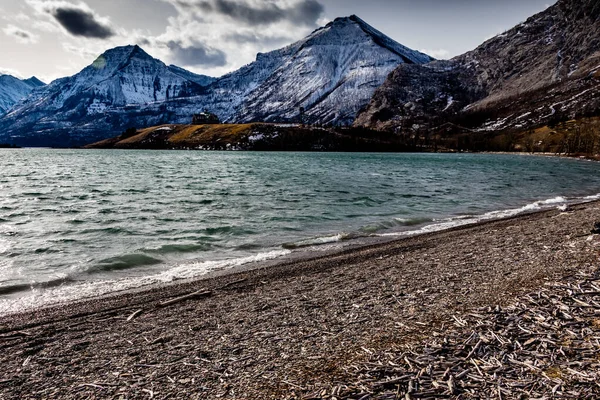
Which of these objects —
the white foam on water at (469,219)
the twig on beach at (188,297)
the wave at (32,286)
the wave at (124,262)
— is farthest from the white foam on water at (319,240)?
the wave at (32,286)

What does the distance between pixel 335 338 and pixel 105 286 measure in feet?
41.6

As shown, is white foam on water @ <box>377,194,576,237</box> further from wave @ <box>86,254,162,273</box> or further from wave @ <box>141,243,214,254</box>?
wave @ <box>86,254,162,273</box>

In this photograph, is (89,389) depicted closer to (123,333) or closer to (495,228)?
(123,333)

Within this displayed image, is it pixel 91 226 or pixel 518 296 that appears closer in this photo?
Answer: pixel 518 296

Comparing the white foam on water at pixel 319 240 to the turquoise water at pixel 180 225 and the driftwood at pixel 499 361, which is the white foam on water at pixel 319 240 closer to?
the turquoise water at pixel 180 225

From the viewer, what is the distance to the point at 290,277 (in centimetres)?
1712

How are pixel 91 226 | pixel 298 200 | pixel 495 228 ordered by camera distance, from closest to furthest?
pixel 495 228, pixel 91 226, pixel 298 200

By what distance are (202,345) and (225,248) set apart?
47.4 feet

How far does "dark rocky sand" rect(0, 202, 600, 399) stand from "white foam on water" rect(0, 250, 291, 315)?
1.53 m

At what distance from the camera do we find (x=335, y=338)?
948cm

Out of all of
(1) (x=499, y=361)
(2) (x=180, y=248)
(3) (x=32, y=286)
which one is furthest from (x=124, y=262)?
(1) (x=499, y=361)

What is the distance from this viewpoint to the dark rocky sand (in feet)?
23.0

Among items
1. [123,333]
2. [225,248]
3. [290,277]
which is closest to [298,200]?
[225,248]

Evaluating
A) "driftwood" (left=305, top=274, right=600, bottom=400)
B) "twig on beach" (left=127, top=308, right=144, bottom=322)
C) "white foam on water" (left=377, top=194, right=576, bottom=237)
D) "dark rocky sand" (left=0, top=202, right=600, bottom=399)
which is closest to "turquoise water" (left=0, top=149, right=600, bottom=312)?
"white foam on water" (left=377, top=194, right=576, bottom=237)
